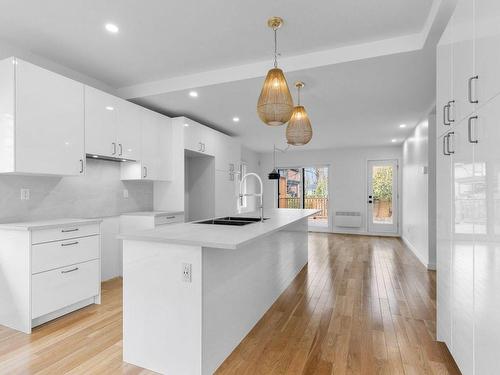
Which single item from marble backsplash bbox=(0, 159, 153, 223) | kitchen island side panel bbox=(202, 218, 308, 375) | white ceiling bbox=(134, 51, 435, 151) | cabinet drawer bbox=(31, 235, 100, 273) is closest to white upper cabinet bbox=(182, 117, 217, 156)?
white ceiling bbox=(134, 51, 435, 151)

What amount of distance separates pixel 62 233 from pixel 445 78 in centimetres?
334

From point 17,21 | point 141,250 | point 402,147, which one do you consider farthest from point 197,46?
point 402,147

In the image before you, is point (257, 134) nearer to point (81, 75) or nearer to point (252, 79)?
point (252, 79)

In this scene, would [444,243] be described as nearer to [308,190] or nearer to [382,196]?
[382,196]

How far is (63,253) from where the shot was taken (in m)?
2.60

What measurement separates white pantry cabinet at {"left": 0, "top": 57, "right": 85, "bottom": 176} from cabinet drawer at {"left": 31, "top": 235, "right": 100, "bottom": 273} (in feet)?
2.25

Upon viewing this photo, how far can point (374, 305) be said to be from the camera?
2881mm

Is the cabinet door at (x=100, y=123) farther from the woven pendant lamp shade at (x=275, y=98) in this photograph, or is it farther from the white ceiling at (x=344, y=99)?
the woven pendant lamp shade at (x=275, y=98)

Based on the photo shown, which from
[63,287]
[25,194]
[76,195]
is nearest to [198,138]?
[76,195]

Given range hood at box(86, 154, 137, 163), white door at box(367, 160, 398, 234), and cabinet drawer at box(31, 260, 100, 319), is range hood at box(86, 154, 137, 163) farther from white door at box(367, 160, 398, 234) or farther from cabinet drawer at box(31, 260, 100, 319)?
white door at box(367, 160, 398, 234)

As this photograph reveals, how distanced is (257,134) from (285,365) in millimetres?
4935

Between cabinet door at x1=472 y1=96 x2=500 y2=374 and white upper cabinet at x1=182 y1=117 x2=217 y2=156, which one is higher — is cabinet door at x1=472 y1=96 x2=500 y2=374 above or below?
below

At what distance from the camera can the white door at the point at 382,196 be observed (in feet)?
24.8

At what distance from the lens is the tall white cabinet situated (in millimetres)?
1252
